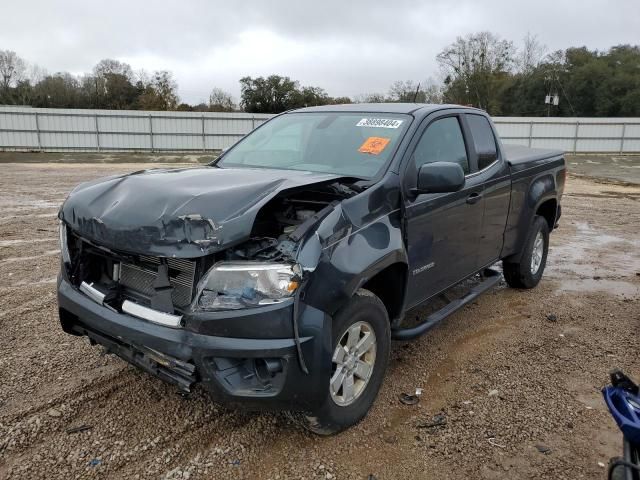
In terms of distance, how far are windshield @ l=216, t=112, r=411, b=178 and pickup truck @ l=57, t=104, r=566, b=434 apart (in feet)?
0.05

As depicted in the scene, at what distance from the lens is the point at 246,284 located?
2.48 meters

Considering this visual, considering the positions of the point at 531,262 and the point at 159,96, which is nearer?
the point at 531,262

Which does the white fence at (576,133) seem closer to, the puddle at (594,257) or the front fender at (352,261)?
the puddle at (594,257)

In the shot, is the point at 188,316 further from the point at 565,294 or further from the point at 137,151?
the point at 137,151

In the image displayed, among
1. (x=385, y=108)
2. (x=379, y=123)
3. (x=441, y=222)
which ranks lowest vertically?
(x=441, y=222)

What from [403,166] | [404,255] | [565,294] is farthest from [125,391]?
[565,294]

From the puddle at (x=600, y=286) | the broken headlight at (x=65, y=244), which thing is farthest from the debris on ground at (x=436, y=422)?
the puddle at (x=600, y=286)

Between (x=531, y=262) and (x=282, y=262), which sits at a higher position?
(x=282, y=262)

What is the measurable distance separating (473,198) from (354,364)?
184 cm

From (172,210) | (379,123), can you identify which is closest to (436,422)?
(172,210)

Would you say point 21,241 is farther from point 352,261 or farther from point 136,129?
point 136,129

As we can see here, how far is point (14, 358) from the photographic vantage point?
147 inches

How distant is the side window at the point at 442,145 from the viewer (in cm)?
368

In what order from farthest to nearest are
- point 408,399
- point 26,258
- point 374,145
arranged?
point 26,258 < point 374,145 < point 408,399
